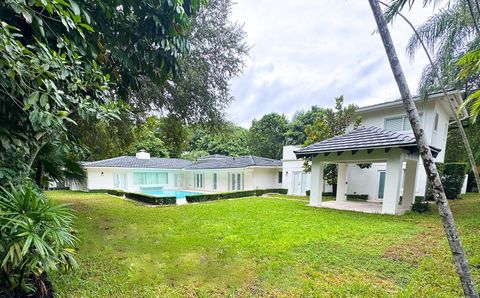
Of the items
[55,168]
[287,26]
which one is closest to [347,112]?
[287,26]

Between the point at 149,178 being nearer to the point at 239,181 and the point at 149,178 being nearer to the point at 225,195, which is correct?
the point at 239,181

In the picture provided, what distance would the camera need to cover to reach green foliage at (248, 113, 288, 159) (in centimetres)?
3484

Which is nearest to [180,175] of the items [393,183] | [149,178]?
[149,178]

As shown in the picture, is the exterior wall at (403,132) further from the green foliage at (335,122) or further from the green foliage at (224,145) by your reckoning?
the green foliage at (224,145)

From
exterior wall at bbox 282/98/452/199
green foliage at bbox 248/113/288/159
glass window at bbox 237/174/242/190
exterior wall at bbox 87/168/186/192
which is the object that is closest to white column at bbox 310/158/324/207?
exterior wall at bbox 282/98/452/199

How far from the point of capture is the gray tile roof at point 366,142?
9897 millimetres

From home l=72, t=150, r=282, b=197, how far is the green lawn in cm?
1522

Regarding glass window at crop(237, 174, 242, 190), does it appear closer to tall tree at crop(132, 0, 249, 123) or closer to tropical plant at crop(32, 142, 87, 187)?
tall tree at crop(132, 0, 249, 123)

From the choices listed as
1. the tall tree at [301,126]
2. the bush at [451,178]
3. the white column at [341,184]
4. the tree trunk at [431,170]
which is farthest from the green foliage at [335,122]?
the tall tree at [301,126]

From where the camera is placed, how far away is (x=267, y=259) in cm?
527

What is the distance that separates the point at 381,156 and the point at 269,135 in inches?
971

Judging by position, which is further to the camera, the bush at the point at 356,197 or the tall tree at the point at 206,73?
the bush at the point at 356,197

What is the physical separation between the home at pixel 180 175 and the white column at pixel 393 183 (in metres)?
13.2

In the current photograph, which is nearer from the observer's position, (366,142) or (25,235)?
(25,235)
